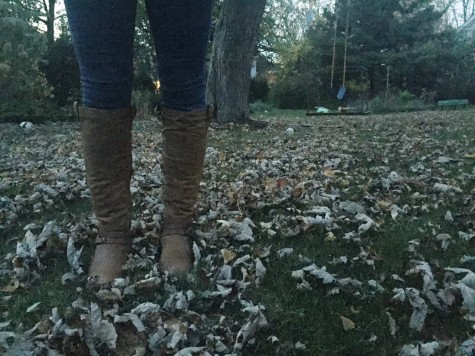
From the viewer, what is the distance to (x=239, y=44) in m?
9.08

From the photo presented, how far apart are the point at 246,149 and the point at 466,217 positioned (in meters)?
3.44

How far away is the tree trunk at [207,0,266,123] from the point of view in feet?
29.3

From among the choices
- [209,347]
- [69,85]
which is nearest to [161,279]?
[209,347]

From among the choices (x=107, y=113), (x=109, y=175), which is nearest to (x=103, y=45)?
(x=107, y=113)

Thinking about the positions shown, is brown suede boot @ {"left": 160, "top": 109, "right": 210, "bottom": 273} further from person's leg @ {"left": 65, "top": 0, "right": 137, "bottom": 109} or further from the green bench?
the green bench

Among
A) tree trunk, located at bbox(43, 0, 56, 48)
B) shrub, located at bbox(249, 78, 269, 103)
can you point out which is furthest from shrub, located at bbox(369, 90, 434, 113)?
tree trunk, located at bbox(43, 0, 56, 48)

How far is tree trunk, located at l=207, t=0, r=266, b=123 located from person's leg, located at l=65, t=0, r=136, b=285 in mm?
7086

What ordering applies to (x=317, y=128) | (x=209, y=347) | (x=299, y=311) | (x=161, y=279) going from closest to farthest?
1. (x=209, y=347)
2. (x=299, y=311)
3. (x=161, y=279)
4. (x=317, y=128)

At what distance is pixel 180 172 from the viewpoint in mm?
2113

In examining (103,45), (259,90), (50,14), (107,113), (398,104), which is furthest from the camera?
(259,90)

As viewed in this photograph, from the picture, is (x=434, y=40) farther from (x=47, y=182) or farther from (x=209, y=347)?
(x=209, y=347)

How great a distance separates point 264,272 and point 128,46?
0.97 m

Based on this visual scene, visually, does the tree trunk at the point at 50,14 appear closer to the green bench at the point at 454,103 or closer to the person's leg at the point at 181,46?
the green bench at the point at 454,103

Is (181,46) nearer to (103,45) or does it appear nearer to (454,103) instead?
(103,45)
